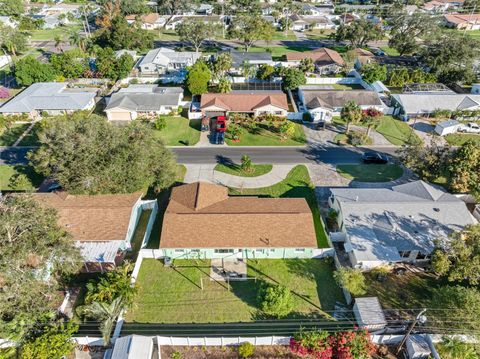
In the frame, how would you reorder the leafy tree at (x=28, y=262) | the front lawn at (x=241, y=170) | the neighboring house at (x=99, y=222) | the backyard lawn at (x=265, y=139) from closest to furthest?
the leafy tree at (x=28, y=262)
the neighboring house at (x=99, y=222)
the front lawn at (x=241, y=170)
the backyard lawn at (x=265, y=139)

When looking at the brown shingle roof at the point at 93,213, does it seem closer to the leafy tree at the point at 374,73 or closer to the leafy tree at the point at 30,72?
the leafy tree at the point at 30,72

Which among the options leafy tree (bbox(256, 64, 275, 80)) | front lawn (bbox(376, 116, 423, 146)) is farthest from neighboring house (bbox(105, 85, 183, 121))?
front lawn (bbox(376, 116, 423, 146))

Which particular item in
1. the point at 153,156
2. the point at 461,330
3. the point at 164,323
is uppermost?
the point at 153,156

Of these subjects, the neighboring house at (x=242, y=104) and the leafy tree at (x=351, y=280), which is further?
the neighboring house at (x=242, y=104)

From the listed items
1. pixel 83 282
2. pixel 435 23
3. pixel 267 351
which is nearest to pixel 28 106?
pixel 83 282

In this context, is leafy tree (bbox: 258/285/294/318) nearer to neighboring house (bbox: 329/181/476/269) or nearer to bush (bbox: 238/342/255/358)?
bush (bbox: 238/342/255/358)

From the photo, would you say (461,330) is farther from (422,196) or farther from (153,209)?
(153,209)

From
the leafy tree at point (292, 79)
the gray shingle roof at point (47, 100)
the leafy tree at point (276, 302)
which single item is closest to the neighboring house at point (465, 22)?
the leafy tree at point (292, 79)
